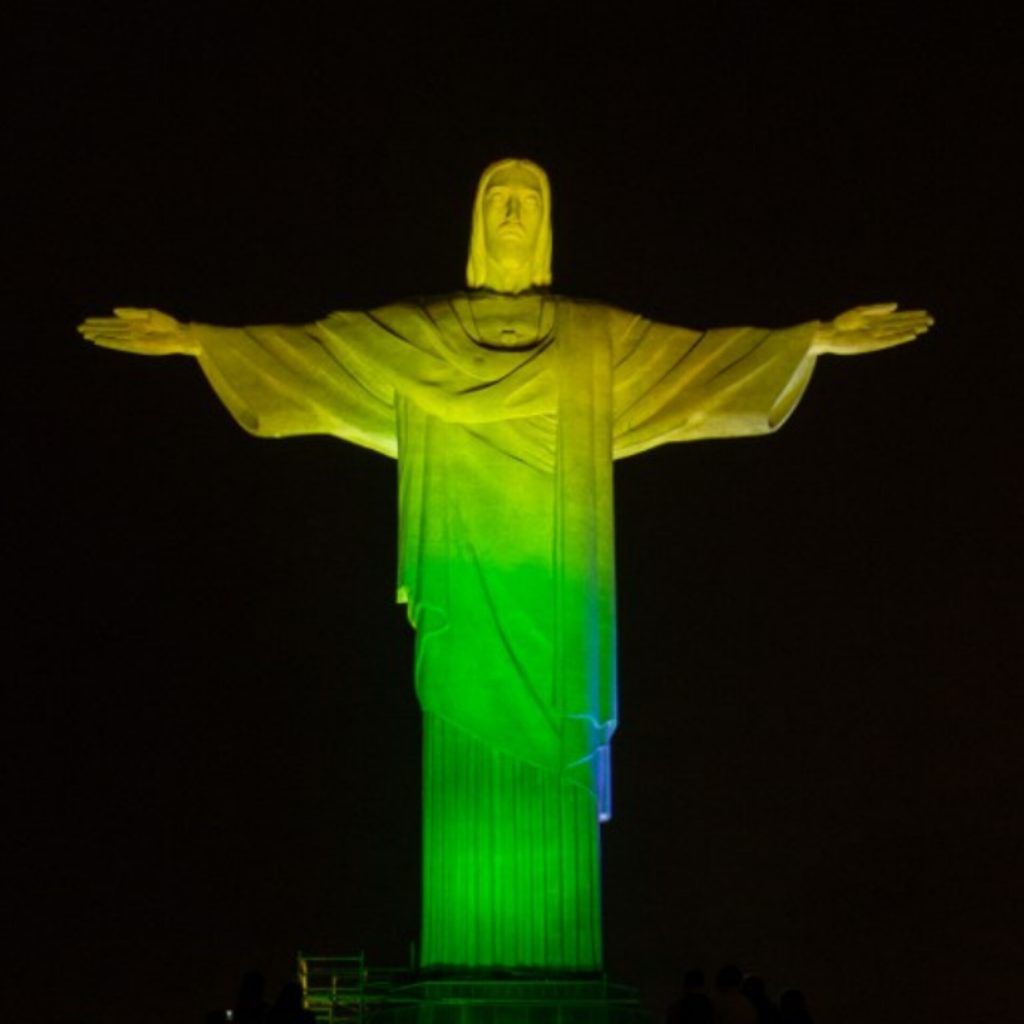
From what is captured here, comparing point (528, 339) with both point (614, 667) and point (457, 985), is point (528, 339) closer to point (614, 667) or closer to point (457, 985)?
point (614, 667)

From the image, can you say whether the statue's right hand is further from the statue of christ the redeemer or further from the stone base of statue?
the stone base of statue

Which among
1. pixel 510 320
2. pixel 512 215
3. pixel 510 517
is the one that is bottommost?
pixel 510 517

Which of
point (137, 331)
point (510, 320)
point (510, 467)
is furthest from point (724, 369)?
point (137, 331)

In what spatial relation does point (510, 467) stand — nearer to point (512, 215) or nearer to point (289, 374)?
point (289, 374)

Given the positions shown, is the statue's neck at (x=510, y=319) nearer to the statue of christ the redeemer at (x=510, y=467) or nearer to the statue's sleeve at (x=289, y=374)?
the statue of christ the redeemer at (x=510, y=467)

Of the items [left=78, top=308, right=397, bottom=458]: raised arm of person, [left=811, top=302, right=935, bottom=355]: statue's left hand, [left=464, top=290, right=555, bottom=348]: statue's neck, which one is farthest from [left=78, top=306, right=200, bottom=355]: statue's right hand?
[left=811, top=302, right=935, bottom=355]: statue's left hand

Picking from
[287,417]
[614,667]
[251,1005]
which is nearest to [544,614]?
[614,667]
